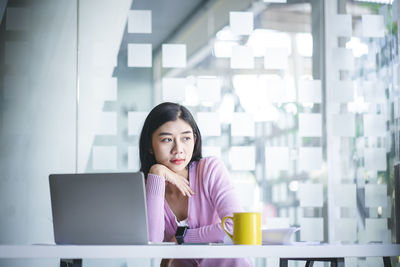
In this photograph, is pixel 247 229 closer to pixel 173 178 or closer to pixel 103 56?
pixel 173 178

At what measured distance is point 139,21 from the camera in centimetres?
369

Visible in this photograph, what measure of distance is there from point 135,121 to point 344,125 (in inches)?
51.5

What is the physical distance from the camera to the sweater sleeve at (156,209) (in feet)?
6.95

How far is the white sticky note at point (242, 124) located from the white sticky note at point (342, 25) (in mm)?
805

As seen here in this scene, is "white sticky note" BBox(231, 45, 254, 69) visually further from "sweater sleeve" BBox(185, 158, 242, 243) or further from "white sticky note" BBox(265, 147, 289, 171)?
"sweater sleeve" BBox(185, 158, 242, 243)

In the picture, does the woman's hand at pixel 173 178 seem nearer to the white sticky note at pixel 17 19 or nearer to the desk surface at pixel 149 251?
the desk surface at pixel 149 251

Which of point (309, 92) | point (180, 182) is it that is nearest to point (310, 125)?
point (309, 92)

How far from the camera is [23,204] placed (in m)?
3.49

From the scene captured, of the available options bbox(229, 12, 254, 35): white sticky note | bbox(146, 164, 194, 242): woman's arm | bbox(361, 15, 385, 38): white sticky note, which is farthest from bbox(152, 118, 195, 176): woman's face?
bbox(361, 15, 385, 38): white sticky note

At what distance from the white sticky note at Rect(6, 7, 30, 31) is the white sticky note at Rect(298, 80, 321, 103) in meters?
1.73

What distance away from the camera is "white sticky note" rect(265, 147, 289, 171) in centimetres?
365

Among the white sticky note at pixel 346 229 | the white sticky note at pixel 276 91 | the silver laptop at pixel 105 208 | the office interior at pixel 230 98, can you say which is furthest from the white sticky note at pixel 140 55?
the silver laptop at pixel 105 208

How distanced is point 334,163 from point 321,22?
0.91m

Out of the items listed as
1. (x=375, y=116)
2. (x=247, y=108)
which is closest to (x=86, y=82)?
(x=247, y=108)
